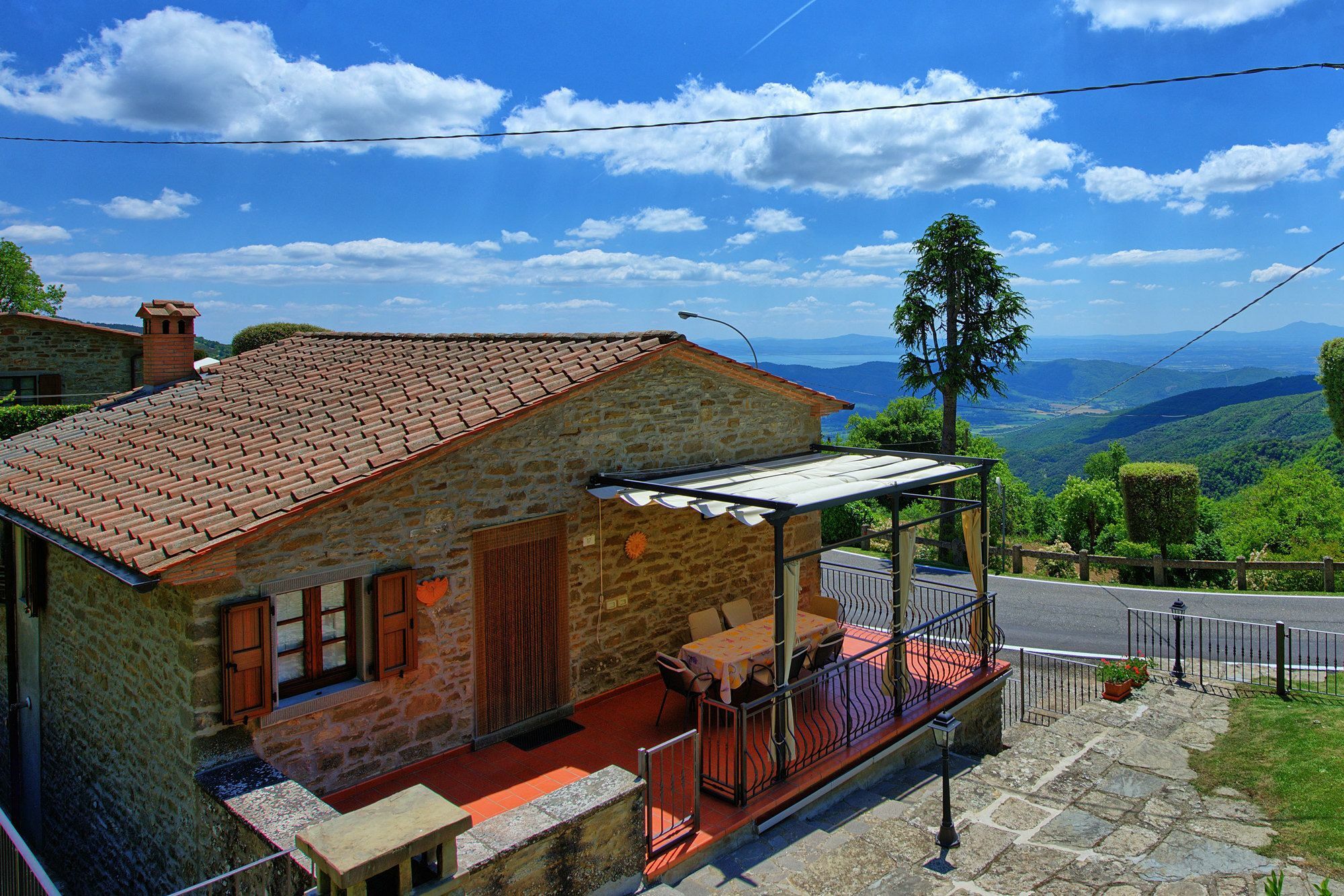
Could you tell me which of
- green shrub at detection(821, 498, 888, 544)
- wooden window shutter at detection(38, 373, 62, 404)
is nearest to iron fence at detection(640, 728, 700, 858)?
green shrub at detection(821, 498, 888, 544)

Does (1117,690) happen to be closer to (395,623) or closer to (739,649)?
(739,649)

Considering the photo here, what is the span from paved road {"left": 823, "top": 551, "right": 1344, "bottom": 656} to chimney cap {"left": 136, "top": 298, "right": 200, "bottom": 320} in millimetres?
14219

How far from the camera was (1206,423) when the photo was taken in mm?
126750

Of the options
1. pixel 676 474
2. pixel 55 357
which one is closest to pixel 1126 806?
pixel 676 474

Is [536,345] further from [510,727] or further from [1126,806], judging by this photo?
[1126,806]

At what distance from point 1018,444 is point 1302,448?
364 feet

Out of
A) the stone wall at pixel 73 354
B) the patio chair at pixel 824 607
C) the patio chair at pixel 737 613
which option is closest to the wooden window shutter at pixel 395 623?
the patio chair at pixel 737 613

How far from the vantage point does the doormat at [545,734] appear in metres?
8.65

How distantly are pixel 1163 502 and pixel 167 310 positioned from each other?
77.7 ft

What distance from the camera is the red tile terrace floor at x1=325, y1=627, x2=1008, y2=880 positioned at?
24.0 ft

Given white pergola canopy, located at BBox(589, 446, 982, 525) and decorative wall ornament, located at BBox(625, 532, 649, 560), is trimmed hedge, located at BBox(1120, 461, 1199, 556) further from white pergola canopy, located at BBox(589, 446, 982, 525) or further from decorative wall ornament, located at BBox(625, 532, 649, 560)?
decorative wall ornament, located at BBox(625, 532, 649, 560)

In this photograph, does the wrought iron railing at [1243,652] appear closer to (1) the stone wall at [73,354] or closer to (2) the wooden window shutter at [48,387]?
(1) the stone wall at [73,354]

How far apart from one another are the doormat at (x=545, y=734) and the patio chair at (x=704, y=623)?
188 centimetres

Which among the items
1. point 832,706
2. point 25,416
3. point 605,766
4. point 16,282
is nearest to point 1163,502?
point 832,706
